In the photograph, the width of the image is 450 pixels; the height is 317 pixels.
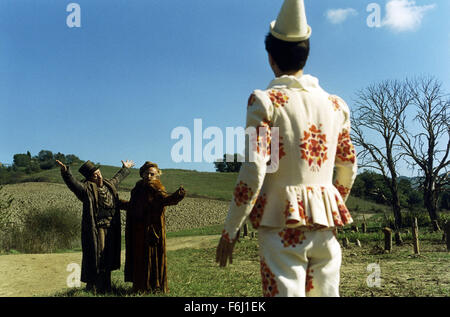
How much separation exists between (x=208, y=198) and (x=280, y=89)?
3145 cm

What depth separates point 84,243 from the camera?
6.74 metres

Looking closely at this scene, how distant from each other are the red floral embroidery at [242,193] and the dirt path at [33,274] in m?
6.71

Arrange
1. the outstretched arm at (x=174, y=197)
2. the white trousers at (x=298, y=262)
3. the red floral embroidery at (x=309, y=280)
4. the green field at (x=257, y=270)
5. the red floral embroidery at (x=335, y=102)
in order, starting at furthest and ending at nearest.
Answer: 1. the green field at (x=257, y=270)
2. the outstretched arm at (x=174, y=197)
3. the red floral embroidery at (x=335, y=102)
4. the red floral embroidery at (x=309, y=280)
5. the white trousers at (x=298, y=262)

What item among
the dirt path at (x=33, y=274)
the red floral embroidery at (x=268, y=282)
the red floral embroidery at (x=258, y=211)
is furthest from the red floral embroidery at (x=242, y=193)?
the dirt path at (x=33, y=274)

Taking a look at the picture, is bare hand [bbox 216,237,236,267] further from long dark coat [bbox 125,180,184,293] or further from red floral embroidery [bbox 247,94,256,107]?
long dark coat [bbox 125,180,184,293]

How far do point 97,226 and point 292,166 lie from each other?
5.10 metres

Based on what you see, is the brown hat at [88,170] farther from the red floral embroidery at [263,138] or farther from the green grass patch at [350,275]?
the red floral embroidery at [263,138]

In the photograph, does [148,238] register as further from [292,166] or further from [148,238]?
[292,166]

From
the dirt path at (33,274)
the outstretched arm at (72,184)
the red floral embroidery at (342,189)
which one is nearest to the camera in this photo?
the red floral embroidery at (342,189)

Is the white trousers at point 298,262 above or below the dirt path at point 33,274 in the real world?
above

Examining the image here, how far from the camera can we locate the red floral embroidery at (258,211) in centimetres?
248

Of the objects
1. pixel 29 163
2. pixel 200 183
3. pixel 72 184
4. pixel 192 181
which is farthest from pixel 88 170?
pixel 29 163
